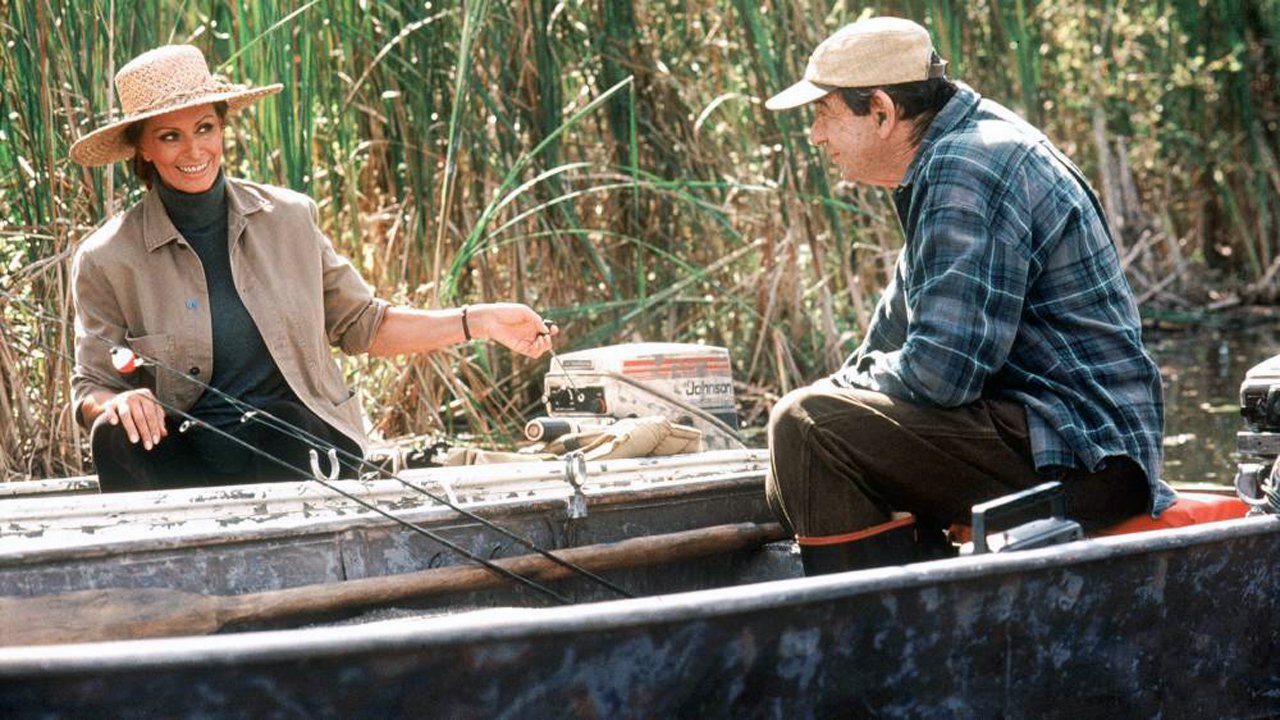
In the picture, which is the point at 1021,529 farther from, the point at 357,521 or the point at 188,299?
the point at 188,299

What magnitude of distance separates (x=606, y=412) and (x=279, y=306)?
0.96 metres

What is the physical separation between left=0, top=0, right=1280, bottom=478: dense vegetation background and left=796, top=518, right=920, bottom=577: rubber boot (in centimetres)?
213

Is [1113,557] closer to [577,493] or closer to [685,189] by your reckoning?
[577,493]

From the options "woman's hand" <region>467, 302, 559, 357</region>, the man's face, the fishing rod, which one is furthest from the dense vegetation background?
the man's face

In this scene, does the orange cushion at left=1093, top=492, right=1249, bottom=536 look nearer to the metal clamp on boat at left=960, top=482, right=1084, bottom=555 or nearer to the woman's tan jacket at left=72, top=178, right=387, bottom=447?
the metal clamp on boat at left=960, top=482, right=1084, bottom=555

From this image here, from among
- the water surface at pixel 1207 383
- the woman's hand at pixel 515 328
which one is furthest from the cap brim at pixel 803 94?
the water surface at pixel 1207 383

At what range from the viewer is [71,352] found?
4754mm

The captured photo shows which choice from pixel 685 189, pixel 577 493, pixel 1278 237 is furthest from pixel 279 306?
pixel 1278 237

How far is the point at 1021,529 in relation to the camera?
279cm

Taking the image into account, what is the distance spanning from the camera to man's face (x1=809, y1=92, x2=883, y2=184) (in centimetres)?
327

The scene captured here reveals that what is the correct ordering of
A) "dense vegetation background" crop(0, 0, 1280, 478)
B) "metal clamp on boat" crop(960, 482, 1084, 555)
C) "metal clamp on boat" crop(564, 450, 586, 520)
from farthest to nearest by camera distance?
"dense vegetation background" crop(0, 0, 1280, 478)
"metal clamp on boat" crop(564, 450, 586, 520)
"metal clamp on boat" crop(960, 482, 1084, 555)

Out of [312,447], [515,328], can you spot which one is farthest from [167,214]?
[515,328]

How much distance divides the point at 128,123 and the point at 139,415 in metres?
0.71

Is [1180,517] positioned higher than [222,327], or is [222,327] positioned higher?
[222,327]
